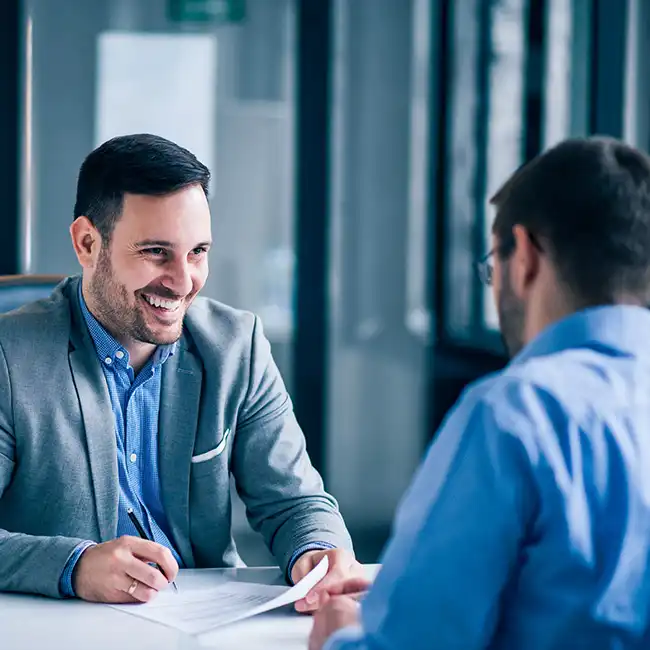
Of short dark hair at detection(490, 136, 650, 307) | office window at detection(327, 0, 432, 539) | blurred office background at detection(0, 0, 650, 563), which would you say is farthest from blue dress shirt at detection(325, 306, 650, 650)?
office window at detection(327, 0, 432, 539)

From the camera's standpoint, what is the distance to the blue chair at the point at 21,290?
1.75 meters

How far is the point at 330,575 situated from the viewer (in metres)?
1.30

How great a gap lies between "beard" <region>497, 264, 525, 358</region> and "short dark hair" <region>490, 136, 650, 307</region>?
0.24 ft

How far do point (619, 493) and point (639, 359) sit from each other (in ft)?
0.43

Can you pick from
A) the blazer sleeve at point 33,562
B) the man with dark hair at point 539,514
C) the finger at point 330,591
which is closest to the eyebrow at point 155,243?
the blazer sleeve at point 33,562

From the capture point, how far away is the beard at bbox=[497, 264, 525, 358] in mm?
917

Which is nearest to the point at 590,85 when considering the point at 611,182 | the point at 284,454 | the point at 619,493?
the point at 284,454

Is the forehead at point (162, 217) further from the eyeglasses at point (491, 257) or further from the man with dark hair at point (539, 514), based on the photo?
the man with dark hair at point (539, 514)

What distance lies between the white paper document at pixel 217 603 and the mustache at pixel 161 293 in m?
0.50

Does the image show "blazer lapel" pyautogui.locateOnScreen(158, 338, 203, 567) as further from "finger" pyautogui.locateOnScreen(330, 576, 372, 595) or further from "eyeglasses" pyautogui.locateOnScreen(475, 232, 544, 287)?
"eyeglasses" pyautogui.locateOnScreen(475, 232, 544, 287)

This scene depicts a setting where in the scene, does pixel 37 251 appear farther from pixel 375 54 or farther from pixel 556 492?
pixel 556 492

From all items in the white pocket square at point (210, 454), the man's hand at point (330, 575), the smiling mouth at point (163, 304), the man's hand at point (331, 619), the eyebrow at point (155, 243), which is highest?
the eyebrow at point (155, 243)

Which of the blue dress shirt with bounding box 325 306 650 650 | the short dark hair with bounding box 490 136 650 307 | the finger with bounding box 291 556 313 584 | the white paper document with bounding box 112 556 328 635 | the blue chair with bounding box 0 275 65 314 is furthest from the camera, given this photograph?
the blue chair with bounding box 0 275 65 314

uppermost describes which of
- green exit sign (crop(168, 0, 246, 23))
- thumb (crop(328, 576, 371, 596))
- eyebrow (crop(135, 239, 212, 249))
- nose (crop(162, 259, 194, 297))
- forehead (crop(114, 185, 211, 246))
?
green exit sign (crop(168, 0, 246, 23))
